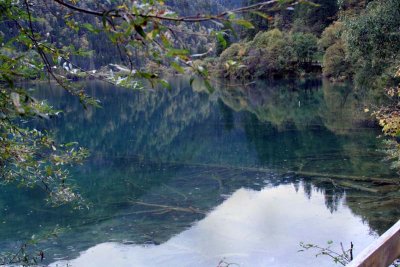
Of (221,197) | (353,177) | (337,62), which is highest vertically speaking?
(337,62)

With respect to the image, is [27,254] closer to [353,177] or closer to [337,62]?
[353,177]

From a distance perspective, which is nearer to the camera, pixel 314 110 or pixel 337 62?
pixel 314 110

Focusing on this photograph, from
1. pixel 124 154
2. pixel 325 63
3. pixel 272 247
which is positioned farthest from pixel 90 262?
pixel 325 63

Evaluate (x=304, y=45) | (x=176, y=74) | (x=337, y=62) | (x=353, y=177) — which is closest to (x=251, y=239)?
(x=353, y=177)

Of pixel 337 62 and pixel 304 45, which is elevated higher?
pixel 304 45

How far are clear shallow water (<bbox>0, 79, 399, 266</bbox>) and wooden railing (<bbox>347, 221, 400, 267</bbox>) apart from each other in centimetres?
543

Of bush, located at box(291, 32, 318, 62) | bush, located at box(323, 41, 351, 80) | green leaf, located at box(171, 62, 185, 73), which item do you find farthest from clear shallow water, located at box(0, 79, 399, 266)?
bush, located at box(291, 32, 318, 62)

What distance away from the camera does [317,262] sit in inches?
400

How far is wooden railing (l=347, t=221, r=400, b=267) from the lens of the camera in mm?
2259

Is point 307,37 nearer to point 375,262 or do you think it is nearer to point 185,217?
point 185,217

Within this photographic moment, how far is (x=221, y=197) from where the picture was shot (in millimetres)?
15469

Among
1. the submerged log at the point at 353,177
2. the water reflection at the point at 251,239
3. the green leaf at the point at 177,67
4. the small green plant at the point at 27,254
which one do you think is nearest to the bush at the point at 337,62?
the submerged log at the point at 353,177

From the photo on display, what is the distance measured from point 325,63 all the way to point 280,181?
41.9 m

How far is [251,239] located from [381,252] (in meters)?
9.69
